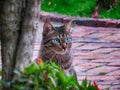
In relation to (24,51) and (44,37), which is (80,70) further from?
(24,51)

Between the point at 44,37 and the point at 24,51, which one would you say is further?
the point at 44,37

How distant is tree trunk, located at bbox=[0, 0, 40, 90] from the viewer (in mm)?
4184

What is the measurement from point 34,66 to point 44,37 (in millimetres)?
2066

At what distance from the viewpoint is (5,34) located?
429 cm

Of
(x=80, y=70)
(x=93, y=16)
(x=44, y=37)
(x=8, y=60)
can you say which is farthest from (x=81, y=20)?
→ (x=8, y=60)

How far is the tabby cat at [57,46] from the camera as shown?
6.02m

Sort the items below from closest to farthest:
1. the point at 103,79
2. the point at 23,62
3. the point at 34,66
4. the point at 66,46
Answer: the point at 34,66 → the point at 23,62 → the point at 66,46 → the point at 103,79

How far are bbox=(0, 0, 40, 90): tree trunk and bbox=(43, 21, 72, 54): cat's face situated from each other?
164cm

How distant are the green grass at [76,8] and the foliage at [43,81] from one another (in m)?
5.89

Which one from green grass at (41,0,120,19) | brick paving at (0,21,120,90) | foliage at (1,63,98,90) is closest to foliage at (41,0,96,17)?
green grass at (41,0,120,19)

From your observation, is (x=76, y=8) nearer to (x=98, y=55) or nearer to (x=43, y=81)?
(x=98, y=55)

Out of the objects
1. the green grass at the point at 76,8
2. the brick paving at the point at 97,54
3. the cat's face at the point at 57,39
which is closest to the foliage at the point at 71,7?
the green grass at the point at 76,8

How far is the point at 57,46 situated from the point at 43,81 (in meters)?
2.00

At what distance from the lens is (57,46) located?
6.06 m
